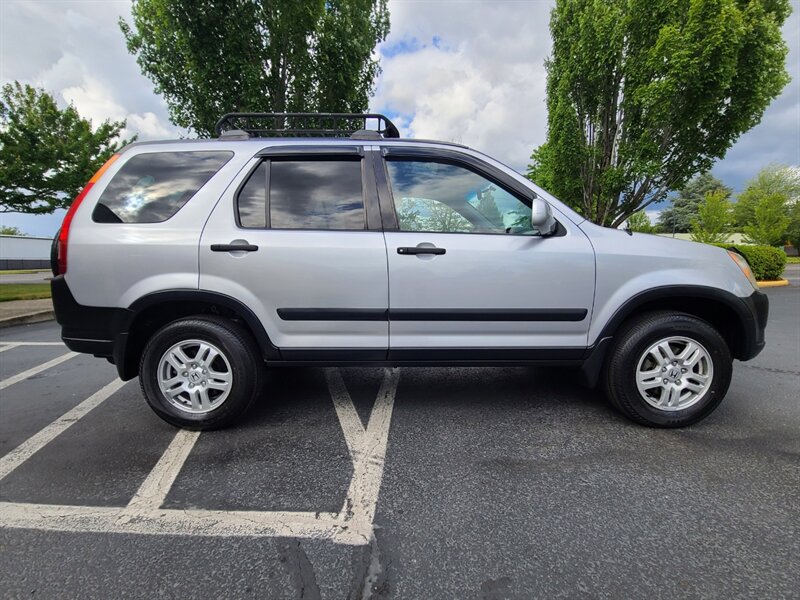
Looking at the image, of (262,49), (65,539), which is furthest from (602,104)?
(65,539)

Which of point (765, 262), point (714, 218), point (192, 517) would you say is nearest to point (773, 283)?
point (765, 262)

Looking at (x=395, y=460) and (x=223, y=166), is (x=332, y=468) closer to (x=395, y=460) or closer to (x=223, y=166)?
(x=395, y=460)

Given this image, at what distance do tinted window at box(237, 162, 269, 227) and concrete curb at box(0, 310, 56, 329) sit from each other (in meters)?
6.56

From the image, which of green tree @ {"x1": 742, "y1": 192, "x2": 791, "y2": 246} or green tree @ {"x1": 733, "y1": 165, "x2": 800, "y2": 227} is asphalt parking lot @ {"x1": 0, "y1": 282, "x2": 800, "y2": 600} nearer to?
green tree @ {"x1": 742, "y1": 192, "x2": 791, "y2": 246}

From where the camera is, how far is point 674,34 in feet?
29.3

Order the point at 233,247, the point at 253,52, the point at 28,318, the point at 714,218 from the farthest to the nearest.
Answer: the point at 714,218, the point at 253,52, the point at 28,318, the point at 233,247

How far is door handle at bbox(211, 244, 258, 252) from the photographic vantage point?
261 centimetres

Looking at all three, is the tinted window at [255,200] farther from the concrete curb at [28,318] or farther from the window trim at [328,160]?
the concrete curb at [28,318]

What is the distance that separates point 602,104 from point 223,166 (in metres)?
11.5

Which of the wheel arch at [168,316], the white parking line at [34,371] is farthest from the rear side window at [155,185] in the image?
the white parking line at [34,371]

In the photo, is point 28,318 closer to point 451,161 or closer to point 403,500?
point 451,161

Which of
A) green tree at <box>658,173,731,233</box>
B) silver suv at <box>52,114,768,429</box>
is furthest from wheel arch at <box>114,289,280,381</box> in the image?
green tree at <box>658,173,731,233</box>

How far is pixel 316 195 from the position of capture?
110 inches

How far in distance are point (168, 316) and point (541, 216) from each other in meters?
2.57
